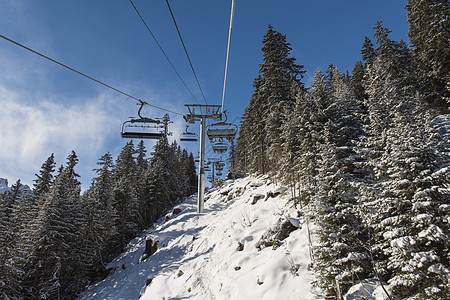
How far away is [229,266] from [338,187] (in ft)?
21.5

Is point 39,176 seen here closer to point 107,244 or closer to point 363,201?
point 107,244

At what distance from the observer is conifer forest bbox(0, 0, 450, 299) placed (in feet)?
18.8

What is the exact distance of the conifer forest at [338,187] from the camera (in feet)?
18.8

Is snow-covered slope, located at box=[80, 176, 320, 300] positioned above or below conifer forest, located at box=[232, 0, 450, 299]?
below

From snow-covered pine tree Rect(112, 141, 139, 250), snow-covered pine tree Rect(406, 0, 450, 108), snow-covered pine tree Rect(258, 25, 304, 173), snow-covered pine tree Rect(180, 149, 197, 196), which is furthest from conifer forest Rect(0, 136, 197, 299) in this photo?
snow-covered pine tree Rect(406, 0, 450, 108)

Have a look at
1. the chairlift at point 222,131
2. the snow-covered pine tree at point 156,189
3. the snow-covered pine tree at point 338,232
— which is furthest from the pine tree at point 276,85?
the snow-covered pine tree at point 156,189

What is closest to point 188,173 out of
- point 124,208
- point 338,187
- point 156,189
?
point 156,189

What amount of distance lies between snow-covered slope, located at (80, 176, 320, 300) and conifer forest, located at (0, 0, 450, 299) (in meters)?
1.27

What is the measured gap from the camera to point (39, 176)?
110 feet

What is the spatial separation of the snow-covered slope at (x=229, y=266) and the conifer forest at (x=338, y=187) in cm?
127

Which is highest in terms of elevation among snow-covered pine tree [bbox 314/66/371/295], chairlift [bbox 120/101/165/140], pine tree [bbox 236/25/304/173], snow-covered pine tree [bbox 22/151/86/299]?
pine tree [bbox 236/25/304/173]

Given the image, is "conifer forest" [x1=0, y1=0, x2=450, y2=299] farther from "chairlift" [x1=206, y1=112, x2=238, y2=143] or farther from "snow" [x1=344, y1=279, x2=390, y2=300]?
"chairlift" [x1=206, y1=112, x2=238, y2=143]

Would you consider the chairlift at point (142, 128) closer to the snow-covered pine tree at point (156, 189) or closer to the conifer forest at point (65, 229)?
the conifer forest at point (65, 229)

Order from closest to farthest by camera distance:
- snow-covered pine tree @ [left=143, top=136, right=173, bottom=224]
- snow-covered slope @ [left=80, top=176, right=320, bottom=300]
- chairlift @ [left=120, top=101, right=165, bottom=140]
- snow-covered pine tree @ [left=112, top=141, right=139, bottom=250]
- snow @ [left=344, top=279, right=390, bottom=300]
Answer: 1. snow @ [left=344, top=279, right=390, bottom=300]
2. snow-covered slope @ [left=80, top=176, right=320, bottom=300]
3. chairlift @ [left=120, top=101, right=165, bottom=140]
4. snow-covered pine tree @ [left=112, top=141, right=139, bottom=250]
5. snow-covered pine tree @ [left=143, top=136, right=173, bottom=224]
